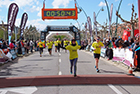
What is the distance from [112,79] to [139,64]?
2787 millimetres

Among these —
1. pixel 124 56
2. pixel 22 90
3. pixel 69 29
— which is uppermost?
pixel 69 29

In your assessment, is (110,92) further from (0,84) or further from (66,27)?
(66,27)

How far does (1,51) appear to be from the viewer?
1312 centimetres

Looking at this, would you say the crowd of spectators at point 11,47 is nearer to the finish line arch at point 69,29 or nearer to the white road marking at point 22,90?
the white road marking at point 22,90

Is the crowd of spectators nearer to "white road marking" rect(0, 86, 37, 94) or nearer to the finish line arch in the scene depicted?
"white road marking" rect(0, 86, 37, 94)

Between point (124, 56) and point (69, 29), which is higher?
point (69, 29)

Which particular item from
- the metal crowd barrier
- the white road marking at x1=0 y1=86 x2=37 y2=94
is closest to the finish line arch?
the metal crowd barrier

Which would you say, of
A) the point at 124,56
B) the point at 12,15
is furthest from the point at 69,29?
the point at 124,56

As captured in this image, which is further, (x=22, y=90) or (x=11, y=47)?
(x=11, y=47)

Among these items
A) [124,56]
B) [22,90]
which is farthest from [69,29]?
[22,90]

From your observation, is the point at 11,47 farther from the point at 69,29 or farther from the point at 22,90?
the point at 69,29

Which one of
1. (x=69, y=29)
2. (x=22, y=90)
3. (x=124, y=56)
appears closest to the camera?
(x=22, y=90)

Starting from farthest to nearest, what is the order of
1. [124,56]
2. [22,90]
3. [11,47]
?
1. [11,47]
2. [124,56]
3. [22,90]

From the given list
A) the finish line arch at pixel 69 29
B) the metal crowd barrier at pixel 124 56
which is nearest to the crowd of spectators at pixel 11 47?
the metal crowd barrier at pixel 124 56
